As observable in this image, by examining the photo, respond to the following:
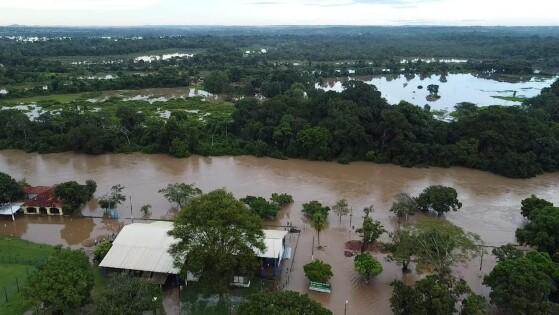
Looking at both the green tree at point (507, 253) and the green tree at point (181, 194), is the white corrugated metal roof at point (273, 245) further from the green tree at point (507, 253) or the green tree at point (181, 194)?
the green tree at point (507, 253)

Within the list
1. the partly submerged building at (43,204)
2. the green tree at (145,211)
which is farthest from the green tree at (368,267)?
the partly submerged building at (43,204)

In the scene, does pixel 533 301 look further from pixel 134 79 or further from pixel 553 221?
pixel 134 79

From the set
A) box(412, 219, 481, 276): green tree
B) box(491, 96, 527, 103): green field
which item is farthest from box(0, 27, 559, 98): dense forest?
box(412, 219, 481, 276): green tree

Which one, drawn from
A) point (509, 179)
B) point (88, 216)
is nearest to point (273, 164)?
point (88, 216)

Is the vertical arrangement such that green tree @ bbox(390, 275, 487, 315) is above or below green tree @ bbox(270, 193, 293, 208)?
above

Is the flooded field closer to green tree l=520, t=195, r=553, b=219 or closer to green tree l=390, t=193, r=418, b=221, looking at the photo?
green tree l=520, t=195, r=553, b=219
